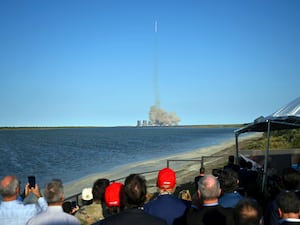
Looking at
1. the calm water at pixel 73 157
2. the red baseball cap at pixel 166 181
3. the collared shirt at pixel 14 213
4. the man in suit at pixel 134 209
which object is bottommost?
the calm water at pixel 73 157

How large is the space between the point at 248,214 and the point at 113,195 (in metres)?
1.71

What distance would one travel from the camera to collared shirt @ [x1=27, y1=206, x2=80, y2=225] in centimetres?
358

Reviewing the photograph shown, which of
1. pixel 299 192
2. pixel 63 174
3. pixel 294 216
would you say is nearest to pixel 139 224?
pixel 294 216

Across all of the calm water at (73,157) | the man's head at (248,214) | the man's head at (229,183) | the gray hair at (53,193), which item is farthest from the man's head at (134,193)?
the calm water at (73,157)

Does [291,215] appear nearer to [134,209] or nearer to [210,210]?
[210,210]

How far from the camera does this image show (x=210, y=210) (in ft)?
12.1

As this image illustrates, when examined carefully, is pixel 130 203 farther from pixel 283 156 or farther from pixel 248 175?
pixel 283 156

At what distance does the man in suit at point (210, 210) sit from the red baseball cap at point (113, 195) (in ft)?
3.15

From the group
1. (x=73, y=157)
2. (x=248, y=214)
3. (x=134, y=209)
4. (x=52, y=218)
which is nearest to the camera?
(x=248, y=214)

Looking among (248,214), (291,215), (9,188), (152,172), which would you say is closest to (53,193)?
(9,188)

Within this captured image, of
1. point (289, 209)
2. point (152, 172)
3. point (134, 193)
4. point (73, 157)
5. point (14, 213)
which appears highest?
point (134, 193)

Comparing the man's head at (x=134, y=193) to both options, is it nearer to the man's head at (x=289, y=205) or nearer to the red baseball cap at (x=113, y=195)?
the red baseball cap at (x=113, y=195)

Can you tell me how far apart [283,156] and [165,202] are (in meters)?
11.8

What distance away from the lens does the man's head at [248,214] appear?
3.30m
